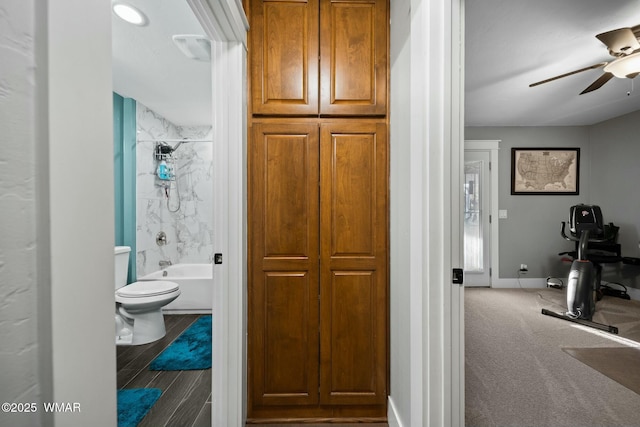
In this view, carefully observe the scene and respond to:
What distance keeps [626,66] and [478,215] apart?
2.69 meters

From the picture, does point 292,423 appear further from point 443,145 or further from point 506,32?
point 506,32

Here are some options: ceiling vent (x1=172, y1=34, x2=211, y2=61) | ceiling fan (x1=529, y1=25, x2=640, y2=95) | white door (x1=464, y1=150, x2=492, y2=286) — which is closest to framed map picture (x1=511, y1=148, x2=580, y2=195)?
white door (x1=464, y1=150, x2=492, y2=286)

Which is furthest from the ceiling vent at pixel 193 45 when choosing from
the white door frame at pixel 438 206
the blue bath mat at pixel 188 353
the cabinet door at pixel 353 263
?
the blue bath mat at pixel 188 353

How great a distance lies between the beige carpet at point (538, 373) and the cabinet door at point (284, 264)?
1148 mm

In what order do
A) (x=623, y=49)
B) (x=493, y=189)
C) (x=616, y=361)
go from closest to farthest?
(x=623, y=49) < (x=616, y=361) < (x=493, y=189)

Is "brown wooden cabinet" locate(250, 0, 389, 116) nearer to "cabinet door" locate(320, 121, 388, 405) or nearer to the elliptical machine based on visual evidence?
"cabinet door" locate(320, 121, 388, 405)

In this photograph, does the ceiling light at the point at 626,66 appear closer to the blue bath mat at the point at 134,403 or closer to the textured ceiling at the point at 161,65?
the textured ceiling at the point at 161,65

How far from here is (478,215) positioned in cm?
466

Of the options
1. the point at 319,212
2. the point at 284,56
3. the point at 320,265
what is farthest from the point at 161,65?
the point at 320,265

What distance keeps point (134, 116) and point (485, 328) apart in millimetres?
4606

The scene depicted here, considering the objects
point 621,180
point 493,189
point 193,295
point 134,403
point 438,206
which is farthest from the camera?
point 493,189

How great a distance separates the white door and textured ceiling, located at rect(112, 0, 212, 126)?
4058mm

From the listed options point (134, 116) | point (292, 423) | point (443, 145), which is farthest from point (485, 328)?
point (134, 116)

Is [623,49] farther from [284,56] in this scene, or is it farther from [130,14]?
[130,14]
